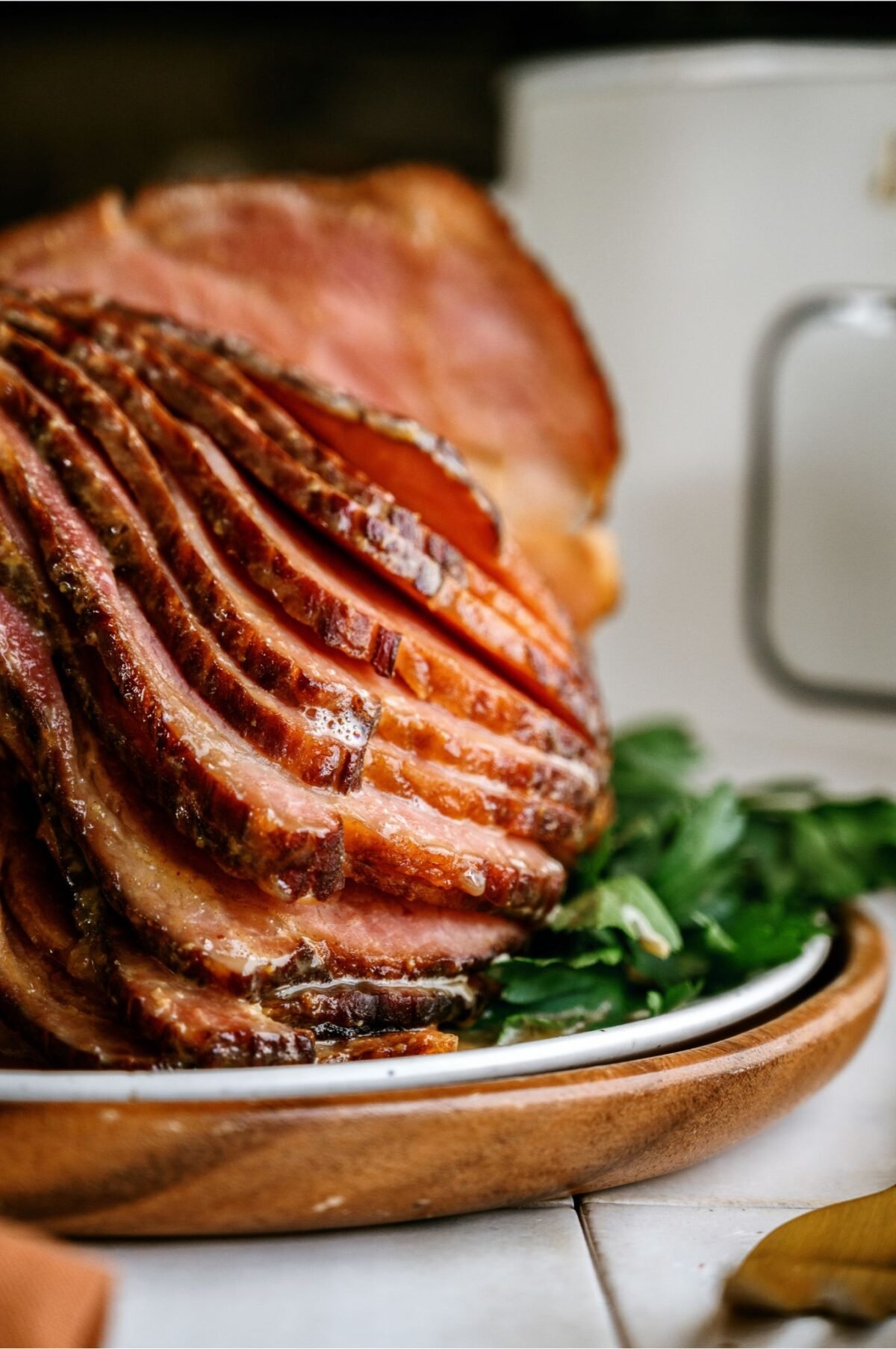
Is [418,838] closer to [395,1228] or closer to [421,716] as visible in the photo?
[421,716]

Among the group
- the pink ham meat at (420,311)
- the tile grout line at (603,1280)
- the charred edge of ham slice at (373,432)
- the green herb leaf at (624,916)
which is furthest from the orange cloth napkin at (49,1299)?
the pink ham meat at (420,311)

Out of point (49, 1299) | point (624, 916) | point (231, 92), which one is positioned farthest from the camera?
point (231, 92)

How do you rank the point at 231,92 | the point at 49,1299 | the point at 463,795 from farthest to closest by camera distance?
the point at 231,92, the point at 463,795, the point at 49,1299

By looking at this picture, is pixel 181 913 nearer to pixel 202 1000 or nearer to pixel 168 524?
pixel 202 1000

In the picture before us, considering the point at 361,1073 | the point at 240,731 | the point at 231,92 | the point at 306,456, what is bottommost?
the point at 361,1073

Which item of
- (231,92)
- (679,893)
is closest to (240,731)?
(679,893)

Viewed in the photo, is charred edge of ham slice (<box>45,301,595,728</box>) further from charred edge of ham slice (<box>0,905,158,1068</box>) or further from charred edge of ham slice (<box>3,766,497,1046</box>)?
charred edge of ham slice (<box>0,905,158,1068</box>)

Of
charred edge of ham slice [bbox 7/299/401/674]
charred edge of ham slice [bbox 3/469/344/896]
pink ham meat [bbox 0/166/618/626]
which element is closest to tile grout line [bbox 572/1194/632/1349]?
charred edge of ham slice [bbox 3/469/344/896]
